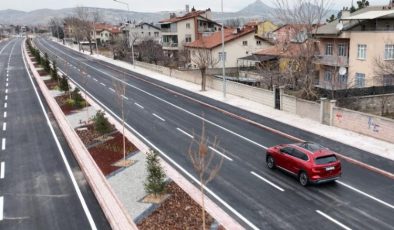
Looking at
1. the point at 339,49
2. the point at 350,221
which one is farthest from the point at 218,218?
the point at 339,49

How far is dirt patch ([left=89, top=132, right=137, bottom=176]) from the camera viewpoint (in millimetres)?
20247

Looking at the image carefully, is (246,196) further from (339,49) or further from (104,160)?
(339,49)

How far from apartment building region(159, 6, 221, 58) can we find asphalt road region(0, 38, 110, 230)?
5096cm

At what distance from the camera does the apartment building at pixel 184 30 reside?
8100cm

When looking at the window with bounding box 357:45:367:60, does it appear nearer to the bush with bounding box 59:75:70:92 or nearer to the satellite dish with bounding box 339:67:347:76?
the satellite dish with bounding box 339:67:347:76

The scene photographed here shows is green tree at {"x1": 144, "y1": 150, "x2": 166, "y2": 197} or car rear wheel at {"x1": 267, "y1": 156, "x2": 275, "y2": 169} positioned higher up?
green tree at {"x1": 144, "y1": 150, "x2": 166, "y2": 197}

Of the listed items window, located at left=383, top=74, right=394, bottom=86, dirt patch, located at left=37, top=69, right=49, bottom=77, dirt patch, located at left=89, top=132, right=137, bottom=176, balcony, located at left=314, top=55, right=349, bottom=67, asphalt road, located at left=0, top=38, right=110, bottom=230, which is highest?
balcony, located at left=314, top=55, right=349, bottom=67

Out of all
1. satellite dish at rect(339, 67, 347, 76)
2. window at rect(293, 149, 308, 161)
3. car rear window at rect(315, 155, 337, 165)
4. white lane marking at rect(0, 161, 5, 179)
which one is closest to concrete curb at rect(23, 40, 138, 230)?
white lane marking at rect(0, 161, 5, 179)

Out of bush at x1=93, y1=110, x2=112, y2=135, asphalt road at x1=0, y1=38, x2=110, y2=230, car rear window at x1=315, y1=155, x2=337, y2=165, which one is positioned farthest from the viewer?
bush at x1=93, y1=110, x2=112, y2=135

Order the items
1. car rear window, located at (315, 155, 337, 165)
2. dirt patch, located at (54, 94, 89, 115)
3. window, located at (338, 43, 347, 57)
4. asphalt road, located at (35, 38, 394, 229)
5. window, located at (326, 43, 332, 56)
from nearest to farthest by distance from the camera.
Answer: asphalt road, located at (35, 38, 394, 229) < car rear window, located at (315, 155, 337, 165) < dirt patch, located at (54, 94, 89, 115) < window, located at (338, 43, 347, 57) < window, located at (326, 43, 332, 56)

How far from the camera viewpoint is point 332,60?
144ft

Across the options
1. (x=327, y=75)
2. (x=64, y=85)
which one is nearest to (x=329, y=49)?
(x=327, y=75)

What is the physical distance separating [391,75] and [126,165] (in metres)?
25.8

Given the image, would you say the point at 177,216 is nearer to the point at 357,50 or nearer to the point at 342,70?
the point at 342,70
